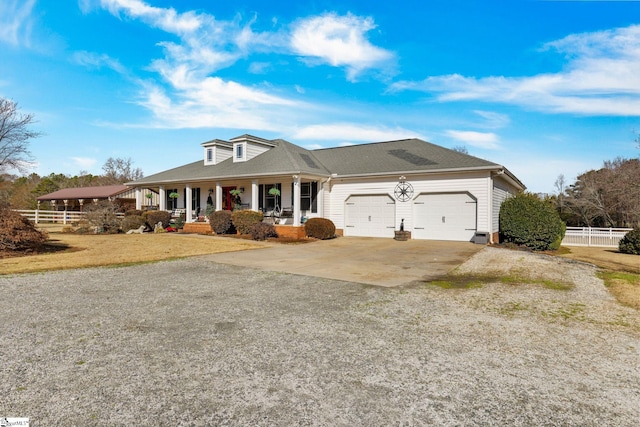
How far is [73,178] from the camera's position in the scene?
216 feet

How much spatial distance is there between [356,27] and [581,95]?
460 inches

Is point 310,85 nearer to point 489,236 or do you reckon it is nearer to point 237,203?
point 237,203

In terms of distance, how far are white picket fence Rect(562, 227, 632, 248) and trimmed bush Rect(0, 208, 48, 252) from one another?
80.8 feet

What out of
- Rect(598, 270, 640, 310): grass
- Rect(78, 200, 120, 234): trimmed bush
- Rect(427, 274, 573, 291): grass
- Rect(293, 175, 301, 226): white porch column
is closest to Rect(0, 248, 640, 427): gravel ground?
Rect(598, 270, 640, 310): grass

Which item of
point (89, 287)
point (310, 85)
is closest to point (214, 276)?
point (89, 287)

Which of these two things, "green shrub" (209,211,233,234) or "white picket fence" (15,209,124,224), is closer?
"green shrub" (209,211,233,234)

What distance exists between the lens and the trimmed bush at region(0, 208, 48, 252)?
11031 mm

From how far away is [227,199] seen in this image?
23.0 meters

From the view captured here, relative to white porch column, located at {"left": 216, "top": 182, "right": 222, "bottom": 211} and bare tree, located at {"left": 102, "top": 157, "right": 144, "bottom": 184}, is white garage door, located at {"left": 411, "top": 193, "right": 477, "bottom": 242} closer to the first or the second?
white porch column, located at {"left": 216, "top": 182, "right": 222, "bottom": 211}

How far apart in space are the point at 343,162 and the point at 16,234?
51.6 feet

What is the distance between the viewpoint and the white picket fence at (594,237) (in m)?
18.7

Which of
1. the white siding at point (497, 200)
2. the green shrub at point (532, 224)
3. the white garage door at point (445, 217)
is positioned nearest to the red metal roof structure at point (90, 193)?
the white garage door at point (445, 217)

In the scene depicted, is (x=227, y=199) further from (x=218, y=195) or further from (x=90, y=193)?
(x=90, y=193)

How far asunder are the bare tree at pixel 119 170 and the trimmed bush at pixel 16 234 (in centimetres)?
5230
